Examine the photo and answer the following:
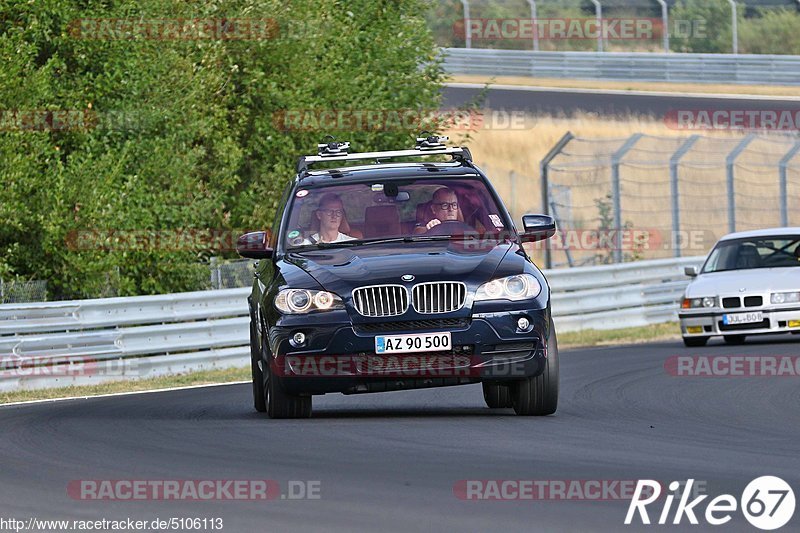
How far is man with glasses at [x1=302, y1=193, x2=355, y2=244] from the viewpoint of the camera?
1202 cm

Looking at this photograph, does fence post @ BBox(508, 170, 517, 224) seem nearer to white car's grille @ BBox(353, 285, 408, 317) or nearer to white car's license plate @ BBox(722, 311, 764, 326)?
white car's license plate @ BBox(722, 311, 764, 326)

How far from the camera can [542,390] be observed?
1120 cm

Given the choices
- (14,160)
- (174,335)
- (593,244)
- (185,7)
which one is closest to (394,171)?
(174,335)

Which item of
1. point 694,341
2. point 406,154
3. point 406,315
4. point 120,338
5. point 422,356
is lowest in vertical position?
point 694,341

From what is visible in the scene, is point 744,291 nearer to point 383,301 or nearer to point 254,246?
point 254,246

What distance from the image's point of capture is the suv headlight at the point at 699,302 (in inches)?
806

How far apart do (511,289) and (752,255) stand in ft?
36.4

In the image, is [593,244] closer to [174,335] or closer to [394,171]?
[174,335]

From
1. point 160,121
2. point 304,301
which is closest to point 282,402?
point 304,301

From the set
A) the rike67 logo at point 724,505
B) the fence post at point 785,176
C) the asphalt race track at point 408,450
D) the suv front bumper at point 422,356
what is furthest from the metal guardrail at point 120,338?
the fence post at point 785,176

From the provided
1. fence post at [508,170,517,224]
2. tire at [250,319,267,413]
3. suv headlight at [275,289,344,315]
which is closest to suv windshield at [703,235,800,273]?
tire at [250,319,267,413]

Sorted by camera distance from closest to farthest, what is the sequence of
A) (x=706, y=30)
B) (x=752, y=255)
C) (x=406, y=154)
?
(x=406, y=154) < (x=752, y=255) < (x=706, y=30)

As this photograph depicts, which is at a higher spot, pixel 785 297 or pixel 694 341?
pixel 785 297

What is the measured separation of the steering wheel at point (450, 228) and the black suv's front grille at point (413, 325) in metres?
1.26
